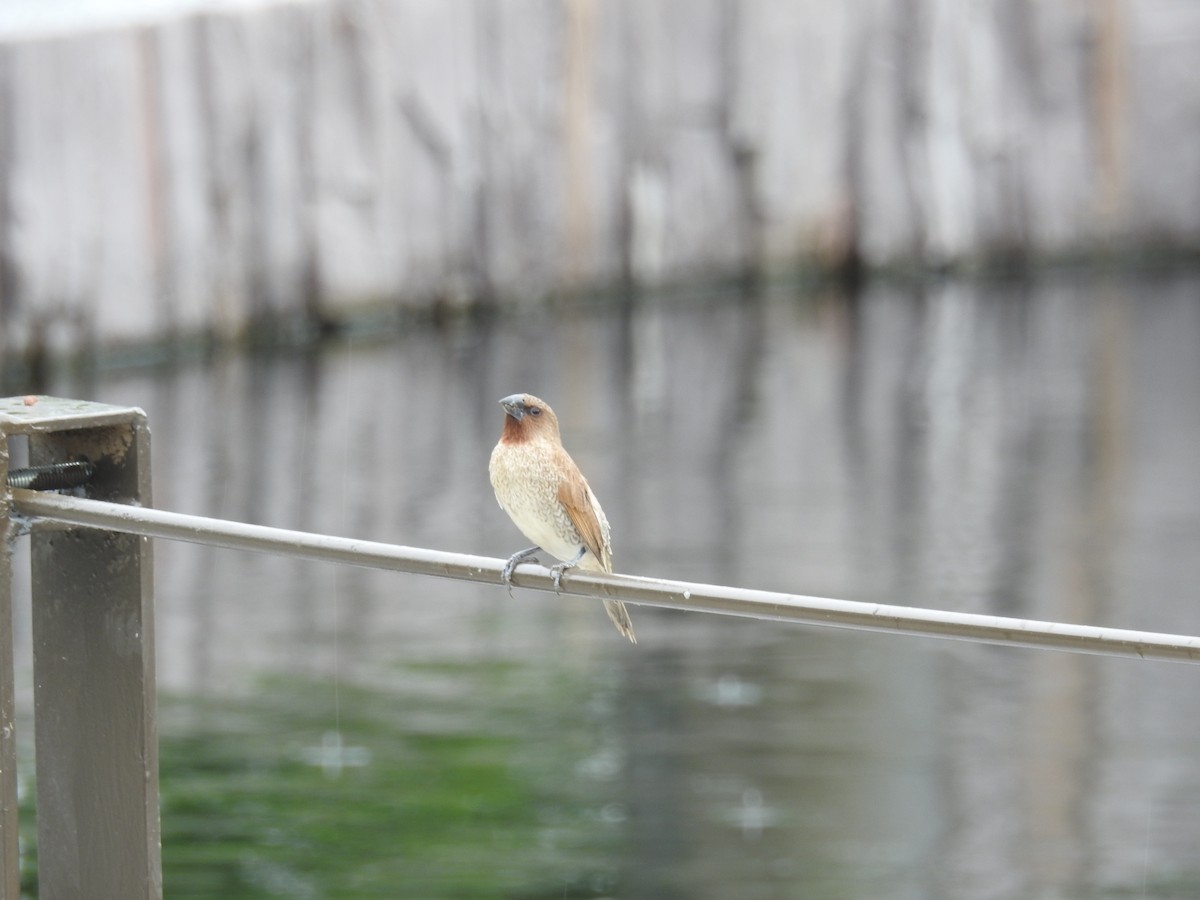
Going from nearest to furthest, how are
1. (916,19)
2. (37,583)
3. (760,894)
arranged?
(37,583) → (760,894) → (916,19)

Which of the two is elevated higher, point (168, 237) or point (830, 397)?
point (168, 237)

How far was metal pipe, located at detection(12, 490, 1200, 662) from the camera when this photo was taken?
5.67ft

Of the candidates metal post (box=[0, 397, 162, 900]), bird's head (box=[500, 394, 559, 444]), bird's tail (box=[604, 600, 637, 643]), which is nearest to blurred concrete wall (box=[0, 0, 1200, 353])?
bird's head (box=[500, 394, 559, 444])

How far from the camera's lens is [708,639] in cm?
814

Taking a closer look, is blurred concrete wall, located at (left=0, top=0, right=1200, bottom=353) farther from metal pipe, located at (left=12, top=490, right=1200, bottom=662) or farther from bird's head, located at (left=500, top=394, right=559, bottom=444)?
metal pipe, located at (left=12, top=490, right=1200, bottom=662)

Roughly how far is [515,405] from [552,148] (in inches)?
570

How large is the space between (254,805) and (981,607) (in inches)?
140

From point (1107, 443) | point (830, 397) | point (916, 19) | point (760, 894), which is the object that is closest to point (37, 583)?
point (760, 894)

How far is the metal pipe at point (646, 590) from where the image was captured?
1.73 metres

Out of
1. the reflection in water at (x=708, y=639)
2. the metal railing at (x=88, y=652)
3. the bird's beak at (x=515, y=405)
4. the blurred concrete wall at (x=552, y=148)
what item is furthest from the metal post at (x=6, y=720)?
the blurred concrete wall at (x=552, y=148)

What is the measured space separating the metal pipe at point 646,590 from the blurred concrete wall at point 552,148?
1126 cm

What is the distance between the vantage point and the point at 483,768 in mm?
6594

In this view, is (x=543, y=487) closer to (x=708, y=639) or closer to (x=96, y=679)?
(x=96, y=679)

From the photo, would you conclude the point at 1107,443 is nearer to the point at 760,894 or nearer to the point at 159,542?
the point at 159,542
